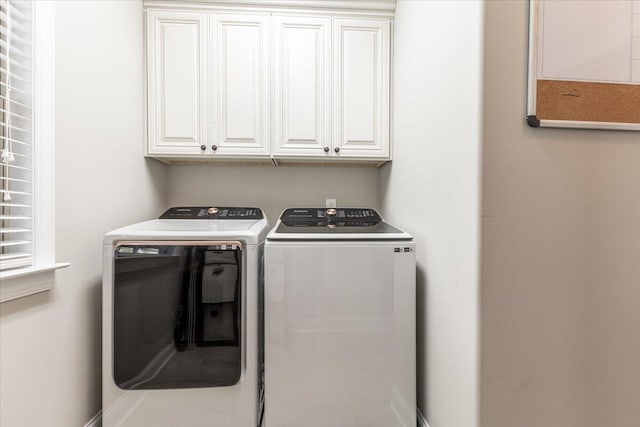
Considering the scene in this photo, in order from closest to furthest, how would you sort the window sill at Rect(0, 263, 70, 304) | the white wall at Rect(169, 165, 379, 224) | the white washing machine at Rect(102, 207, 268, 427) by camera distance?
the window sill at Rect(0, 263, 70, 304), the white washing machine at Rect(102, 207, 268, 427), the white wall at Rect(169, 165, 379, 224)

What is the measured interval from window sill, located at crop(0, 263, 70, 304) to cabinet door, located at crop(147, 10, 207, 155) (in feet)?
3.09

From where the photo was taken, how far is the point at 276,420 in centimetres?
133

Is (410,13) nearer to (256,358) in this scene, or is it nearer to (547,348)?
(547,348)

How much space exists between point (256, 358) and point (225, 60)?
5.61 ft

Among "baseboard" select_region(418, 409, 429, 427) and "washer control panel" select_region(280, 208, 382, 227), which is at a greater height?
"washer control panel" select_region(280, 208, 382, 227)

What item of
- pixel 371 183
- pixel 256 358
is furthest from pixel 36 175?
pixel 371 183

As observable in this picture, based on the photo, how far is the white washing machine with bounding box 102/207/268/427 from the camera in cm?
130

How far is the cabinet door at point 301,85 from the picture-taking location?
71.9 inches

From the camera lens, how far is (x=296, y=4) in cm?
182

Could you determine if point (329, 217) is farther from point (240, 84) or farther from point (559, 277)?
point (559, 277)

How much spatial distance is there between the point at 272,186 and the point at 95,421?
→ 1.58 metres

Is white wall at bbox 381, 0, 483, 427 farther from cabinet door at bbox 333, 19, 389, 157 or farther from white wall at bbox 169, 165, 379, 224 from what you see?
white wall at bbox 169, 165, 379, 224

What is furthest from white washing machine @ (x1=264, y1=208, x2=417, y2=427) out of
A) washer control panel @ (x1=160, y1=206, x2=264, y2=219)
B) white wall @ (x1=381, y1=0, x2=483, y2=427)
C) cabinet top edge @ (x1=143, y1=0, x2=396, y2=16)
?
cabinet top edge @ (x1=143, y1=0, x2=396, y2=16)

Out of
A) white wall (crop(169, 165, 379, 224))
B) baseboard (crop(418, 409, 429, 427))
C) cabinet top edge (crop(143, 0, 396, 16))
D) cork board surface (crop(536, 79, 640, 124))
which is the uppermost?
cabinet top edge (crop(143, 0, 396, 16))
